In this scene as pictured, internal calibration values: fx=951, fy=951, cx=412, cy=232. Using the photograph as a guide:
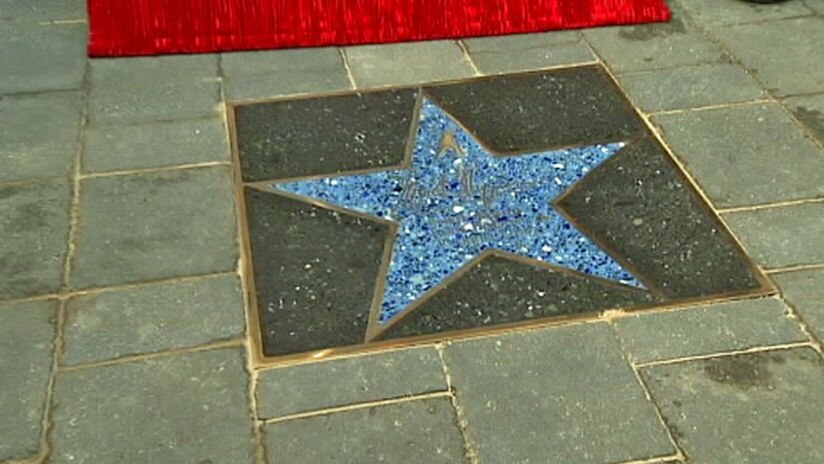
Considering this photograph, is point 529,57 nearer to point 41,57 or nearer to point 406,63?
point 406,63

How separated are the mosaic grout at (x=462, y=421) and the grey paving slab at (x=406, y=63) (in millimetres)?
1751

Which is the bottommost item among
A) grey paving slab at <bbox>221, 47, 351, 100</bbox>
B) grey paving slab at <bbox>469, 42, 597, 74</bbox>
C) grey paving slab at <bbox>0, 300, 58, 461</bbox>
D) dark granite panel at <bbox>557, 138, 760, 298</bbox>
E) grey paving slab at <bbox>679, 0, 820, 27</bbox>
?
grey paving slab at <bbox>0, 300, 58, 461</bbox>

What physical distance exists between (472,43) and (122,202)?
189 cm

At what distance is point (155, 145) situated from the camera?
3.83 metres

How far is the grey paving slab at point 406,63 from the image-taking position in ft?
14.1

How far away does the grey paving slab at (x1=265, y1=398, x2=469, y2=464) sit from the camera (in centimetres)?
258

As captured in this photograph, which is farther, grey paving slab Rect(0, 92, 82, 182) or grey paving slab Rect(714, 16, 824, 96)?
grey paving slab Rect(714, 16, 824, 96)

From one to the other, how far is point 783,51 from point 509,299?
7.22 feet

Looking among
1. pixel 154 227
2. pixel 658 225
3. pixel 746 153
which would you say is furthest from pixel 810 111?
pixel 154 227

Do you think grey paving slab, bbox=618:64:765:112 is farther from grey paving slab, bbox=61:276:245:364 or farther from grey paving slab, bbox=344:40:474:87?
grey paving slab, bbox=61:276:245:364

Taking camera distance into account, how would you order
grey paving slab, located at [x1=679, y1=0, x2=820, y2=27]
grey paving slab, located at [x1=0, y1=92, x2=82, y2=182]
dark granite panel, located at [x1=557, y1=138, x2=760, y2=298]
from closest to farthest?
dark granite panel, located at [x1=557, y1=138, x2=760, y2=298]
grey paving slab, located at [x1=0, y1=92, x2=82, y2=182]
grey paving slab, located at [x1=679, y1=0, x2=820, y2=27]

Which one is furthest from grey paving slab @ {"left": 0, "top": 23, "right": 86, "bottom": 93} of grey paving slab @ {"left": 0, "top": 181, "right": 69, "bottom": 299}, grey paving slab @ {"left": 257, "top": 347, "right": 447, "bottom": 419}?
grey paving slab @ {"left": 257, "top": 347, "right": 447, "bottom": 419}

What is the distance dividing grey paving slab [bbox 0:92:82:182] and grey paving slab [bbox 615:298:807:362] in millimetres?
2256

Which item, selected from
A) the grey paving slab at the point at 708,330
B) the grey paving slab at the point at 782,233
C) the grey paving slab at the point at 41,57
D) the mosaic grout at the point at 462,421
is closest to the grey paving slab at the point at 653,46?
the grey paving slab at the point at 782,233
